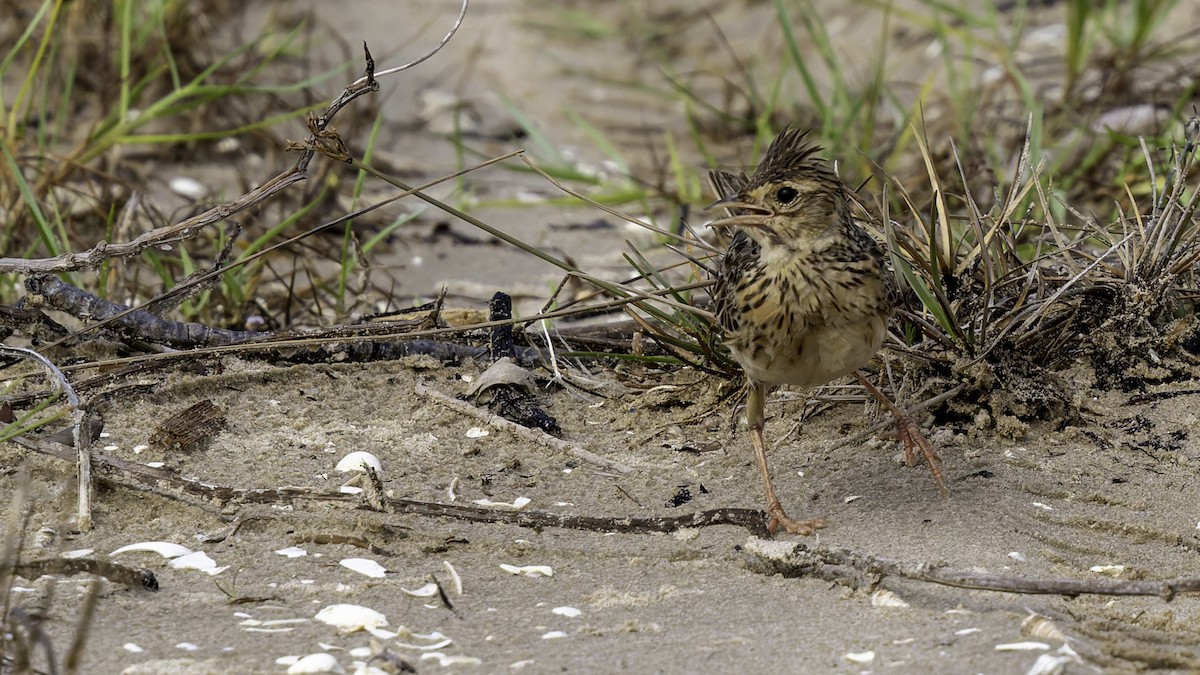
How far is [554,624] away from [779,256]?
1.08 metres

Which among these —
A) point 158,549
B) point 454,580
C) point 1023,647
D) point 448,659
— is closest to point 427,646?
point 448,659

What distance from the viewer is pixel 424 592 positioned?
2955 mm

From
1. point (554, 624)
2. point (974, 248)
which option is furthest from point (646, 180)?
point (554, 624)

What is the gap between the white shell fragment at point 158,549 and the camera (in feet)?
10.2

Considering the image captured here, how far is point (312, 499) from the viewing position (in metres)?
3.31

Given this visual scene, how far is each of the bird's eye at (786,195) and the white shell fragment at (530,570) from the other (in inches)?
41.5

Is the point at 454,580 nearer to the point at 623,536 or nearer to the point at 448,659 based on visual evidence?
the point at 448,659

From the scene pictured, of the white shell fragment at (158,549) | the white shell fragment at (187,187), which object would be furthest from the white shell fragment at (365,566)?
the white shell fragment at (187,187)

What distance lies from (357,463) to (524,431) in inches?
19.3

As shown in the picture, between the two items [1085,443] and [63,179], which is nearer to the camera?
[1085,443]

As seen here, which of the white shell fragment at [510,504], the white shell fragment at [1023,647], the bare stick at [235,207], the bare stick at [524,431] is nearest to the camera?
the white shell fragment at [1023,647]

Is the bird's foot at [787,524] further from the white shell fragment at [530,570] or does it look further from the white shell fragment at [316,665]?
the white shell fragment at [316,665]

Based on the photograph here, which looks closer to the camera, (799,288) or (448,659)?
(448,659)

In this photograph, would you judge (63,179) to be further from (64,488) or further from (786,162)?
(786,162)
